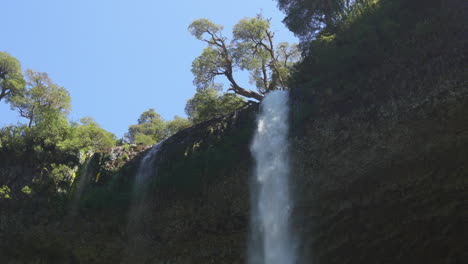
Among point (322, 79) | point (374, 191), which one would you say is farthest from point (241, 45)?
point (374, 191)

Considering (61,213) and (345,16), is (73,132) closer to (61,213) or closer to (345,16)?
(61,213)

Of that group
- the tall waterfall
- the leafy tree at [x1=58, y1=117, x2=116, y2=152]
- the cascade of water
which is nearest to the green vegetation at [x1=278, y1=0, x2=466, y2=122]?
the tall waterfall

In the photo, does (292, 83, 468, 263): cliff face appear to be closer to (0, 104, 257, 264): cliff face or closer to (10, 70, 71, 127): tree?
(0, 104, 257, 264): cliff face

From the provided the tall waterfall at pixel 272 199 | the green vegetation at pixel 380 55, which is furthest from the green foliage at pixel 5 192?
the green vegetation at pixel 380 55

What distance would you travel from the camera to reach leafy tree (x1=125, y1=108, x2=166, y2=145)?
25.0m

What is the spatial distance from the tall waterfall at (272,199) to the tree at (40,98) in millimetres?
14451

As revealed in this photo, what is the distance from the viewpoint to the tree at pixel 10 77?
65.8 ft

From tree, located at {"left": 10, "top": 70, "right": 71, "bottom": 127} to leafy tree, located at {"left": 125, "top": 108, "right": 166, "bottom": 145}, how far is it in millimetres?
5364

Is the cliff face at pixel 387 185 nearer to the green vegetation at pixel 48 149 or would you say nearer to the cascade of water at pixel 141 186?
the cascade of water at pixel 141 186

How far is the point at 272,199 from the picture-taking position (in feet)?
33.4

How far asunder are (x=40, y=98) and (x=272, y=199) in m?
17.5

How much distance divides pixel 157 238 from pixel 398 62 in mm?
9433

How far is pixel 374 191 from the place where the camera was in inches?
339

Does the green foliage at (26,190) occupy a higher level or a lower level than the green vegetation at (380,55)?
lower
